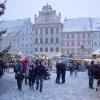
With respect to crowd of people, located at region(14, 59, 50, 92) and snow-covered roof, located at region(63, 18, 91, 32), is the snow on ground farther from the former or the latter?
snow-covered roof, located at region(63, 18, 91, 32)

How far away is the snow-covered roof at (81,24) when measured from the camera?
87.4 metres

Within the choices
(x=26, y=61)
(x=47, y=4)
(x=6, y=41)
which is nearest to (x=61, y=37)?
(x=47, y=4)

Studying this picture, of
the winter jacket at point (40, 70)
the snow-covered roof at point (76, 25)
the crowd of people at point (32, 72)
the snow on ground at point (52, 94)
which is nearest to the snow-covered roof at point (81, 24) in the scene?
the snow-covered roof at point (76, 25)

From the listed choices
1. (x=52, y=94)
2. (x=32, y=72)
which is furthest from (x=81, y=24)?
(x=52, y=94)

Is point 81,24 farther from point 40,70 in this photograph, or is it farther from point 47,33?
point 40,70

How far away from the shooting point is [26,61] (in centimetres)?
2069

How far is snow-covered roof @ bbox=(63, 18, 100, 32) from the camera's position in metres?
87.4

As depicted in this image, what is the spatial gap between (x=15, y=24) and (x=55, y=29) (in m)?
11.5

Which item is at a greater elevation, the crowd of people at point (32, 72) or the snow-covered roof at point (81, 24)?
the crowd of people at point (32, 72)

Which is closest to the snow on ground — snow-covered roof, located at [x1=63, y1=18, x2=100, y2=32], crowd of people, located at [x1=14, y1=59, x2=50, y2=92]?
crowd of people, located at [x1=14, y1=59, x2=50, y2=92]

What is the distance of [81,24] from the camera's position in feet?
290

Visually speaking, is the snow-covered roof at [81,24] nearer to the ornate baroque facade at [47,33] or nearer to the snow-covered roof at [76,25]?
the snow-covered roof at [76,25]

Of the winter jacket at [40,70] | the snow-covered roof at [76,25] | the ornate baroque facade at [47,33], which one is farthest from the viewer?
the snow-covered roof at [76,25]

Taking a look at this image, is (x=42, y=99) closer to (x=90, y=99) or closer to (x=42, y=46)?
(x=90, y=99)
